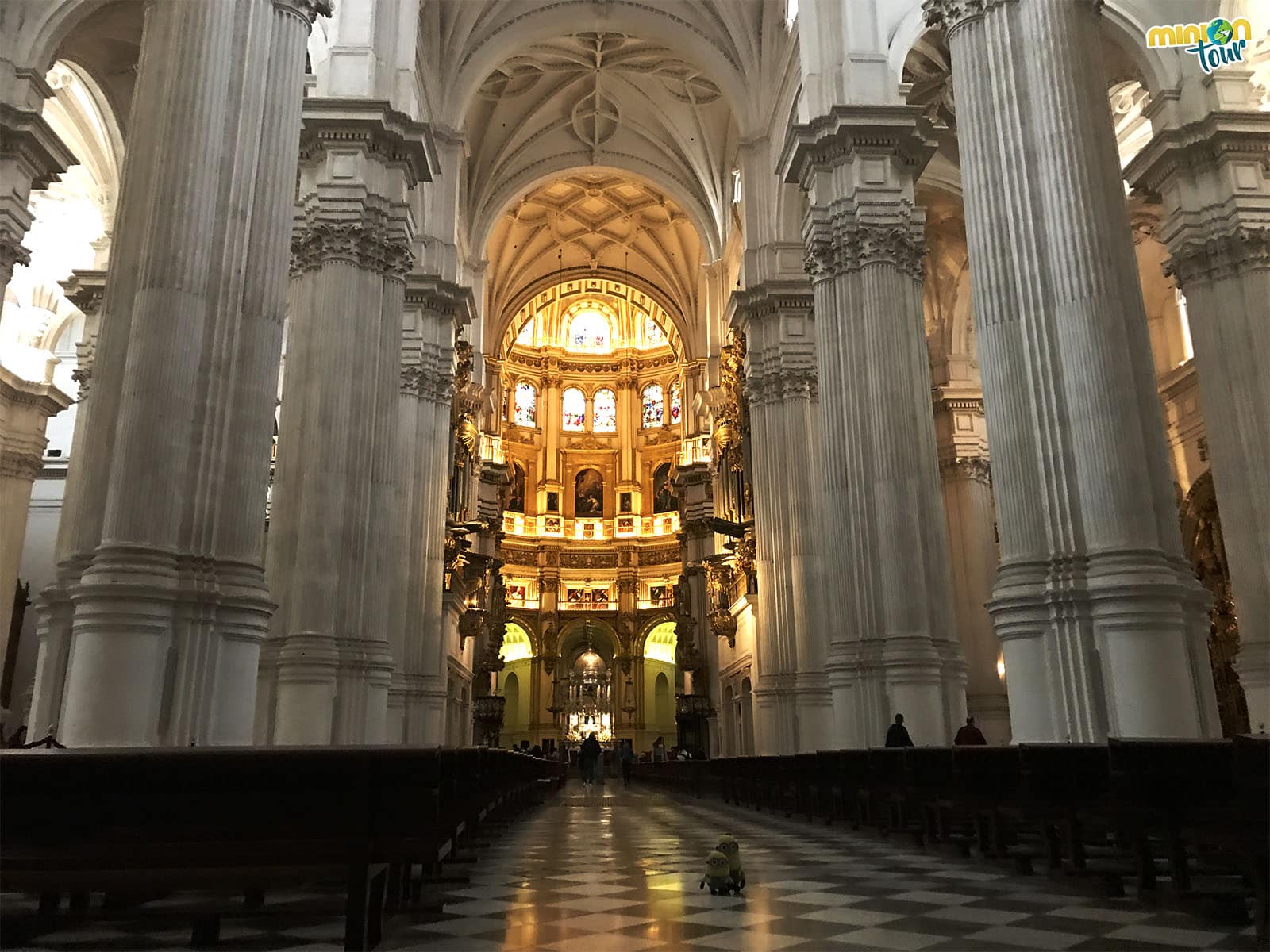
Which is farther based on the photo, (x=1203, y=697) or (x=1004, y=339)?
(x=1004, y=339)

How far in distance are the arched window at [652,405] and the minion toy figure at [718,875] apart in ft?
132

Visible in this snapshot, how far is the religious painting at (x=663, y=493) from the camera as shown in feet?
144

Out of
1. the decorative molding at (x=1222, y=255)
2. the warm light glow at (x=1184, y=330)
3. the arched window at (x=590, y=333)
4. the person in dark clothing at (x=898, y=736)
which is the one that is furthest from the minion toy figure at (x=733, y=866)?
the arched window at (x=590, y=333)

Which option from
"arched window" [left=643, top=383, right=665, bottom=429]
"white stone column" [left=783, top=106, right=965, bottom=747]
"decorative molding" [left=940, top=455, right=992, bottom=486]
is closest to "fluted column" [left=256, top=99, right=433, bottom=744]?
"white stone column" [left=783, top=106, right=965, bottom=747]

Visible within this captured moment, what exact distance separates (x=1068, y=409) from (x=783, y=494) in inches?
480

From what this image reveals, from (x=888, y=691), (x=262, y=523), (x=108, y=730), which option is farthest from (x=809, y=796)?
(x=108, y=730)

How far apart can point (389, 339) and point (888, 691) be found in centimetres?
867

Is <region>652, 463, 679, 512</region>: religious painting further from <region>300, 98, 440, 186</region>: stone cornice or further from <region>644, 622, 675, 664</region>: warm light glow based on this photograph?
<region>300, 98, 440, 186</region>: stone cornice

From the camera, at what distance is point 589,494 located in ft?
149

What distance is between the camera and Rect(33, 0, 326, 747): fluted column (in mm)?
7008

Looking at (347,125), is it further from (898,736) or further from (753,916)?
(753,916)

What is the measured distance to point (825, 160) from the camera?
1526 centimetres

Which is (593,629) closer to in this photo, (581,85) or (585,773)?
(585,773)

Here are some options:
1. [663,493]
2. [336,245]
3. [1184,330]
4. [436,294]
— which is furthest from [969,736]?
[663,493]
